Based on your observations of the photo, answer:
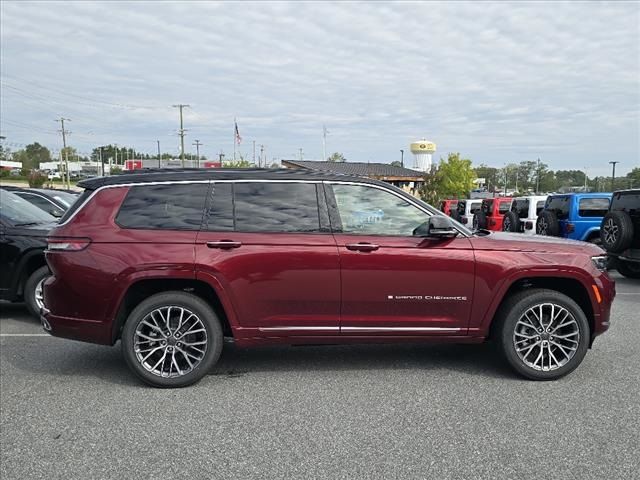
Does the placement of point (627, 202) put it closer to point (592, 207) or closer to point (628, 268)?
point (628, 268)

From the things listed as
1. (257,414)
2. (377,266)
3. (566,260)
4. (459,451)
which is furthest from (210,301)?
(566,260)

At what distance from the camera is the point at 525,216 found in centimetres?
1432

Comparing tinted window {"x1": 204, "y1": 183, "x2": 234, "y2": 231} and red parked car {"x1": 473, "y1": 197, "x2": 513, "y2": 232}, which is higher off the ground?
tinted window {"x1": 204, "y1": 183, "x2": 234, "y2": 231}

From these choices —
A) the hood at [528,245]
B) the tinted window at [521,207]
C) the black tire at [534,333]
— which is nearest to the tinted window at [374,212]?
the hood at [528,245]

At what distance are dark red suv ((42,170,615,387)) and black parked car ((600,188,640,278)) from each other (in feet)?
18.1

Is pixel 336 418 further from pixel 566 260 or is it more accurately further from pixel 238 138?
pixel 238 138

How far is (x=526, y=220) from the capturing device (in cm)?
1404

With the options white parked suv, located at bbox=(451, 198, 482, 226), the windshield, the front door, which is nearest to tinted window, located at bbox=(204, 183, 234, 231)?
the front door

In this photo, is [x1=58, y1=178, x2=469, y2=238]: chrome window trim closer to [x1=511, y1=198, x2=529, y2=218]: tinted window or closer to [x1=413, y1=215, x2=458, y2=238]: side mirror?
[x1=413, y1=215, x2=458, y2=238]: side mirror

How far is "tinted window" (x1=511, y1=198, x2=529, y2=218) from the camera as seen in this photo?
47.1 feet

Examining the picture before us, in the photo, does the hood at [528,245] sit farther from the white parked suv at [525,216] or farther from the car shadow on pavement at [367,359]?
the white parked suv at [525,216]

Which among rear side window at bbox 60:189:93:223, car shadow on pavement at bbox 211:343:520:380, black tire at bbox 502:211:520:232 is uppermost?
rear side window at bbox 60:189:93:223

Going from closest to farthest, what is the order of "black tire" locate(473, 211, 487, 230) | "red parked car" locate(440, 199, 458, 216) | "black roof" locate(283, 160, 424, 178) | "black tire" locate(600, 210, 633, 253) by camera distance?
"black tire" locate(600, 210, 633, 253)
"black tire" locate(473, 211, 487, 230)
"red parked car" locate(440, 199, 458, 216)
"black roof" locate(283, 160, 424, 178)

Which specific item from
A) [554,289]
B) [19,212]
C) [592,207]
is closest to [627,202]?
[592,207]
